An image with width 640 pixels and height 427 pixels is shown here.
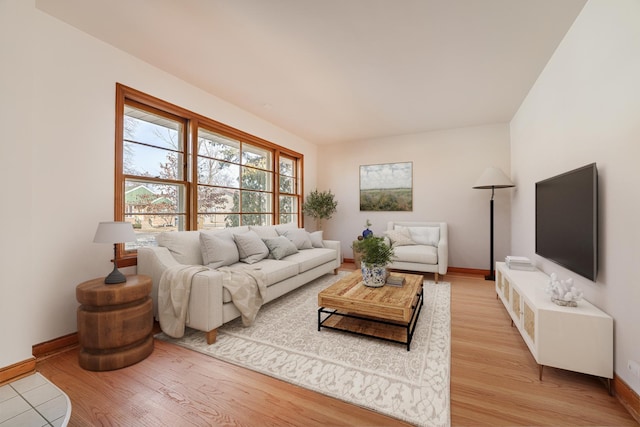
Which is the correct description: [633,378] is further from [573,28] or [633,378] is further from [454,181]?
[454,181]

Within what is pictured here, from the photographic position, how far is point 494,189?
4.65m

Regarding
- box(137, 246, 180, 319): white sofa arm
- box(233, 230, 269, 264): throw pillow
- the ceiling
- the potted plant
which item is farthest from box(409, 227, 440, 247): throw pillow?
box(137, 246, 180, 319): white sofa arm

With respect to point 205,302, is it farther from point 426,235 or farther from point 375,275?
point 426,235

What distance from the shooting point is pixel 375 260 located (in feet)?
8.77

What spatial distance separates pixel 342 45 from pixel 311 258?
8.32 feet

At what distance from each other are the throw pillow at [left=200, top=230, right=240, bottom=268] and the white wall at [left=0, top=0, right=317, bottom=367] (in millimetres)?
707

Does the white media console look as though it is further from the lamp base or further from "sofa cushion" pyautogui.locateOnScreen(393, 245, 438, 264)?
the lamp base

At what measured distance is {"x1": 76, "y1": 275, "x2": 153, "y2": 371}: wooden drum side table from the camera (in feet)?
6.20

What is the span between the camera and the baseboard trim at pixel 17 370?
1.75 m

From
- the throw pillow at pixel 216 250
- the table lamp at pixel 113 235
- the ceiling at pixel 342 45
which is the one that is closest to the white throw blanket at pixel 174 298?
the table lamp at pixel 113 235

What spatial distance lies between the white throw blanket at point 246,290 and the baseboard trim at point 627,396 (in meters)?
2.58

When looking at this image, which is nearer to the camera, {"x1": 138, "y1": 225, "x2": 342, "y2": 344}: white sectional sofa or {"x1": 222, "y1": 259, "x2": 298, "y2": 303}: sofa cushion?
{"x1": 138, "y1": 225, "x2": 342, "y2": 344}: white sectional sofa

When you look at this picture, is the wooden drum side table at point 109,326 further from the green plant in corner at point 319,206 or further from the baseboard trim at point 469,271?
the baseboard trim at point 469,271

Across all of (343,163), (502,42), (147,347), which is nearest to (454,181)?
(343,163)
